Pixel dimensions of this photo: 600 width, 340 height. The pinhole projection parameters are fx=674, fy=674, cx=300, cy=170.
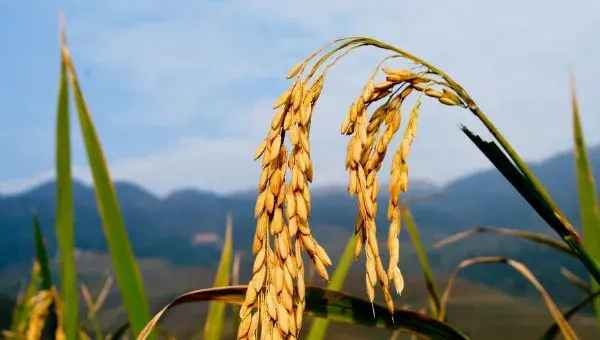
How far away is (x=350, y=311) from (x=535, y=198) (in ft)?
0.89

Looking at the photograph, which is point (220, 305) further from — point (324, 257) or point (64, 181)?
point (324, 257)

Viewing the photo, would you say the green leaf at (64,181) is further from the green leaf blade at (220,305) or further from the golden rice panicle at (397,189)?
the golden rice panicle at (397,189)

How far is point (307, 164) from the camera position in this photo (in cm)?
64

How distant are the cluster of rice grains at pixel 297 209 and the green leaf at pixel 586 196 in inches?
23.8

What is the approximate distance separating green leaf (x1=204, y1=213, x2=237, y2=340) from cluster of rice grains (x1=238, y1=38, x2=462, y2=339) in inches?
23.1

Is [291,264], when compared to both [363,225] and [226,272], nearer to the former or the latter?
[363,225]

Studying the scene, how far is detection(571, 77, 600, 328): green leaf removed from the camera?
1.17 metres

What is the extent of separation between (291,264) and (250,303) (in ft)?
0.21

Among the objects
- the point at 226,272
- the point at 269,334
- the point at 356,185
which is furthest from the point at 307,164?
the point at 226,272

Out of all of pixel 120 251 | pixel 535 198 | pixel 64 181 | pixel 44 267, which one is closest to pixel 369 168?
pixel 535 198

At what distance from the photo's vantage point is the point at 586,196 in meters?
1.25

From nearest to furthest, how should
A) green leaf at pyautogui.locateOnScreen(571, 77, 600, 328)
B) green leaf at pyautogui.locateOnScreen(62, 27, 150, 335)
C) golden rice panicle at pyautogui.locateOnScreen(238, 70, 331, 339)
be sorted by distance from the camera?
golden rice panicle at pyautogui.locateOnScreen(238, 70, 331, 339)
green leaf at pyautogui.locateOnScreen(62, 27, 150, 335)
green leaf at pyautogui.locateOnScreen(571, 77, 600, 328)

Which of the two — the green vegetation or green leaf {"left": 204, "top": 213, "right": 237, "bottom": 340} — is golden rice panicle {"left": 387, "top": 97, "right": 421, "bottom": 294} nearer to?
the green vegetation

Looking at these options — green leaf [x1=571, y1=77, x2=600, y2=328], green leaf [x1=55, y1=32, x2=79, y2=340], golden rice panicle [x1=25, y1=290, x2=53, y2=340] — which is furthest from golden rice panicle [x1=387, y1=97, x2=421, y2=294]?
golden rice panicle [x1=25, y1=290, x2=53, y2=340]
